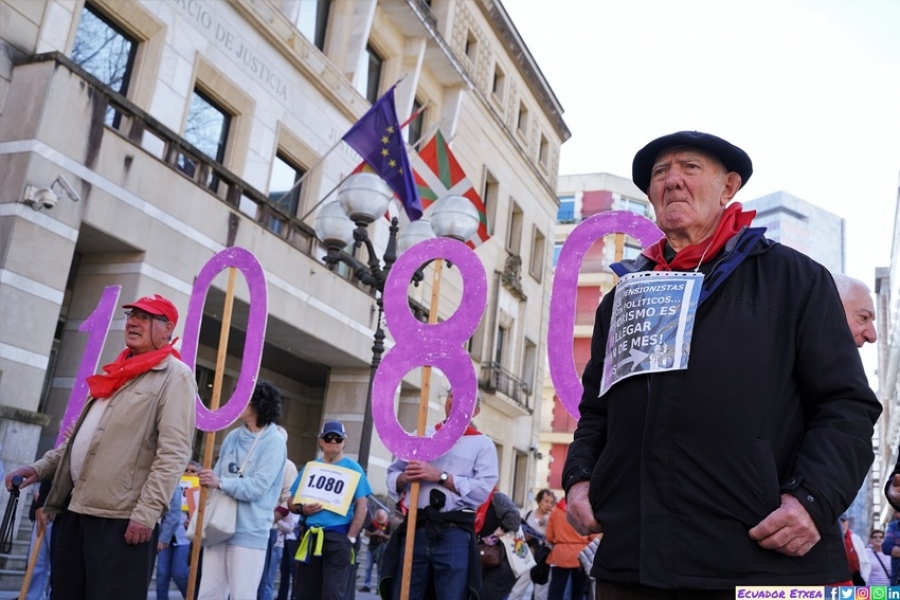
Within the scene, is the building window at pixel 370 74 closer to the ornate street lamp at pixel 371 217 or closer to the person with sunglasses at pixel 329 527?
the ornate street lamp at pixel 371 217

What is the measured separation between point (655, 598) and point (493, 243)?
25.5 m

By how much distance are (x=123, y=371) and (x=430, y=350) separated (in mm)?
2190

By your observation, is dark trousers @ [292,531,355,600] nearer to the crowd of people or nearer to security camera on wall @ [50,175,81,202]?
the crowd of people

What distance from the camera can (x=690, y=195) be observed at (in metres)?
2.73

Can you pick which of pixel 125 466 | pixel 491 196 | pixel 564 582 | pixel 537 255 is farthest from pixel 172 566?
pixel 537 255

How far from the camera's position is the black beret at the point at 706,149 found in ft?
8.96

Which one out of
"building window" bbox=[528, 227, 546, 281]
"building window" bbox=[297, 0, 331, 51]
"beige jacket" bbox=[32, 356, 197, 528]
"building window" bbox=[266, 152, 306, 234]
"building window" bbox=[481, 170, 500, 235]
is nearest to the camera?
"beige jacket" bbox=[32, 356, 197, 528]

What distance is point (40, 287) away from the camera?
10977 mm

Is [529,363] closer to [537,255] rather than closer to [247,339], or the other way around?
[537,255]

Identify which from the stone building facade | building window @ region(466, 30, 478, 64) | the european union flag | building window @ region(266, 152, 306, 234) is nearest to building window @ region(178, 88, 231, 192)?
the stone building facade

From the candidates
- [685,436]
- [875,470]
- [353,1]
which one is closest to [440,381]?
[353,1]

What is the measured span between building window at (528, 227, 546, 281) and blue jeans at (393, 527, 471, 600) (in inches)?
1017

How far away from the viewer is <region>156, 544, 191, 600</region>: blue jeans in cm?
928

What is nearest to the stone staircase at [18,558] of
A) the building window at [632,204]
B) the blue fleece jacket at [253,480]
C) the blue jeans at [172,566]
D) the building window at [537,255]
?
the blue jeans at [172,566]
